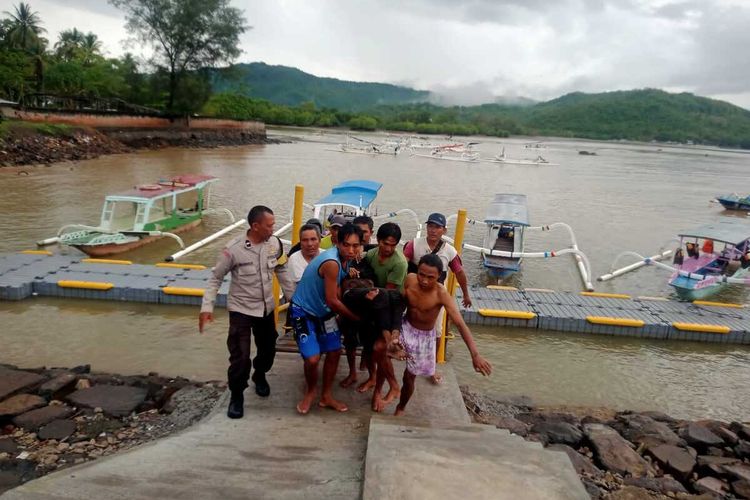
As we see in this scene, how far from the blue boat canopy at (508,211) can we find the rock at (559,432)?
773cm

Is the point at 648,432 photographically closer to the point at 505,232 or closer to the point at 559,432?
the point at 559,432

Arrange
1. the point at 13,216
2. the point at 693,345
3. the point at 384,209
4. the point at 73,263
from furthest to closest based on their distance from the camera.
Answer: the point at 384,209 → the point at 13,216 → the point at 73,263 → the point at 693,345

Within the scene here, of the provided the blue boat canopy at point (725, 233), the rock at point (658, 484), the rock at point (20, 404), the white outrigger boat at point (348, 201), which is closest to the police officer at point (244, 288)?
the rock at point (20, 404)

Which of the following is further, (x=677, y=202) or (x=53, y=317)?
(x=677, y=202)

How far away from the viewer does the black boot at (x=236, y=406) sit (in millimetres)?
4227

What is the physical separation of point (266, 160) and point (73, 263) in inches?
1254

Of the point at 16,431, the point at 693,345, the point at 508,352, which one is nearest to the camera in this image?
the point at 16,431

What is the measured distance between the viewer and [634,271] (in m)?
14.1

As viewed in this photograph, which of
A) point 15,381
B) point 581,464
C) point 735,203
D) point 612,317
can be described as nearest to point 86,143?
point 15,381

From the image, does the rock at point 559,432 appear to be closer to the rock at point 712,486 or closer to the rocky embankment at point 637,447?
the rocky embankment at point 637,447

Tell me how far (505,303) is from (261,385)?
20.8 feet

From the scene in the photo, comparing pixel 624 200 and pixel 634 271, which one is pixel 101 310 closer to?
pixel 634 271

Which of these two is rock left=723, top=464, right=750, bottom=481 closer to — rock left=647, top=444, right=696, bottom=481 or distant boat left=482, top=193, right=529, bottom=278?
rock left=647, top=444, right=696, bottom=481

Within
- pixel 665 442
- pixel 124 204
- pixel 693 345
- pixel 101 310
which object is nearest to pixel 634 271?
pixel 693 345
